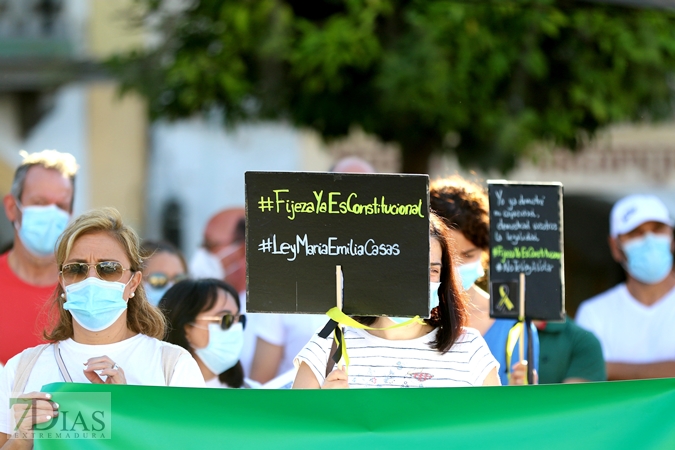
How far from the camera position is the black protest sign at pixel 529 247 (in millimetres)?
3930

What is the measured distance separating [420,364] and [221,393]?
23.3 inches

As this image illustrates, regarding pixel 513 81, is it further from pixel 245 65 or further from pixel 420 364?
pixel 420 364

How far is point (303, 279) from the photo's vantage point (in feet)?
10.3

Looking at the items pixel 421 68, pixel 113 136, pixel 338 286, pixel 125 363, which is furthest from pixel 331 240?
pixel 113 136

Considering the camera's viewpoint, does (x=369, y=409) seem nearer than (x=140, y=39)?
Yes

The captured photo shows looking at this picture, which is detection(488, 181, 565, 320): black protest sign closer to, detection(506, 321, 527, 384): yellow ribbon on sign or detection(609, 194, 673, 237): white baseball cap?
detection(506, 321, 527, 384): yellow ribbon on sign

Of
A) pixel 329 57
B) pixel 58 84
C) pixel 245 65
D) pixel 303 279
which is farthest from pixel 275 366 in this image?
pixel 58 84

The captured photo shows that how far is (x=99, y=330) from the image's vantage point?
122 inches

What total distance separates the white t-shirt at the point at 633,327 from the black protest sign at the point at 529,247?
1056 millimetres

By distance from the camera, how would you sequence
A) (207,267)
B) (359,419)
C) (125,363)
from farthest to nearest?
(207,267) → (125,363) → (359,419)

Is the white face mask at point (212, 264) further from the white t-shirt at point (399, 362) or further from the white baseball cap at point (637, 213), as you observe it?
the white t-shirt at point (399, 362)

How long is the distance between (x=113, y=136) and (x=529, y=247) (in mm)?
11916

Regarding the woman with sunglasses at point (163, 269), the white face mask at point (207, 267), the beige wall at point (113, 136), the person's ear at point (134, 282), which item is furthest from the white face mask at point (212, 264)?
the beige wall at point (113, 136)

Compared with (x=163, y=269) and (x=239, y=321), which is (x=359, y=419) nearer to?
(x=239, y=321)
